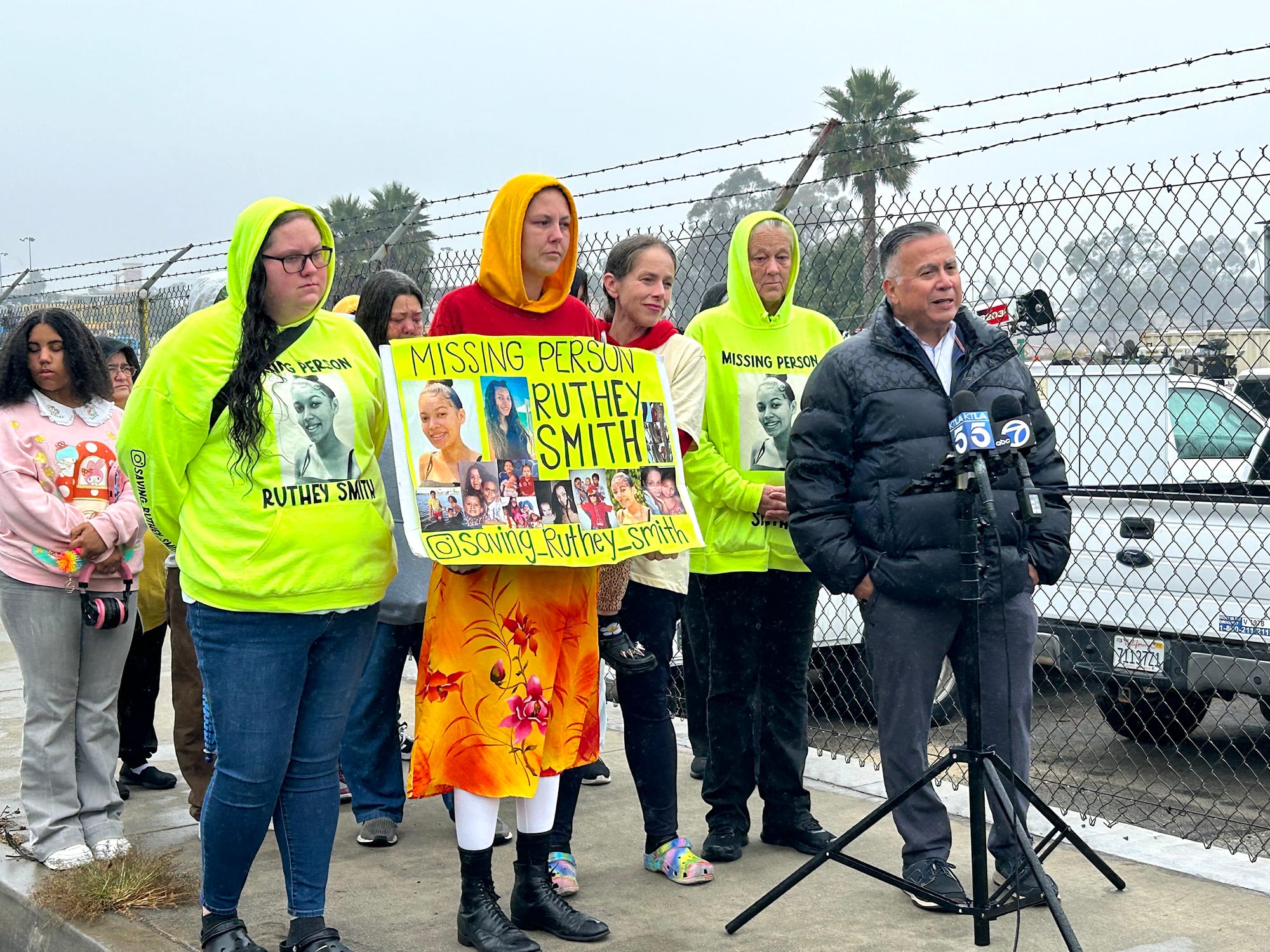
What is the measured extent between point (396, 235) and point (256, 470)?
537 cm

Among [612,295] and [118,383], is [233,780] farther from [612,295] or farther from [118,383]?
[118,383]

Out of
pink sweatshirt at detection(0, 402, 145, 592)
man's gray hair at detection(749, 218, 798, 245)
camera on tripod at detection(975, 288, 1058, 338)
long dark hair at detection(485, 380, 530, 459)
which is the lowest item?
pink sweatshirt at detection(0, 402, 145, 592)

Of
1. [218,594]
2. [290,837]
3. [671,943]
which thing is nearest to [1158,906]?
[671,943]

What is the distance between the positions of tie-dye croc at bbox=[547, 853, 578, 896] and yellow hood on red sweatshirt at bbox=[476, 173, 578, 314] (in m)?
1.74

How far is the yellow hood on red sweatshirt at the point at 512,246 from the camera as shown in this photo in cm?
395

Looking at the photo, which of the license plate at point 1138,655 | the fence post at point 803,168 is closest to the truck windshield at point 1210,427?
the license plate at point 1138,655

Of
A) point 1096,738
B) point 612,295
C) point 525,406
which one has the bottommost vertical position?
point 1096,738

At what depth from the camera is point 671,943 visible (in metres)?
4.09

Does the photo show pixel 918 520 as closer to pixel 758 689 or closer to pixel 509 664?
pixel 758 689

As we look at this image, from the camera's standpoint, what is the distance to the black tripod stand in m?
3.74

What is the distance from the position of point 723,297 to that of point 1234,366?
2.57 m

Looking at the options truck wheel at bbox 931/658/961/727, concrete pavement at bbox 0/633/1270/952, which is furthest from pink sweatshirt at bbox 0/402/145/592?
truck wheel at bbox 931/658/961/727

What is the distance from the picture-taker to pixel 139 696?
6.27 metres

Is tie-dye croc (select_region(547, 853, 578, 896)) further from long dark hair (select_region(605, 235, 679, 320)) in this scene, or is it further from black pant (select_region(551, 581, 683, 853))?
long dark hair (select_region(605, 235, 679, 320))
